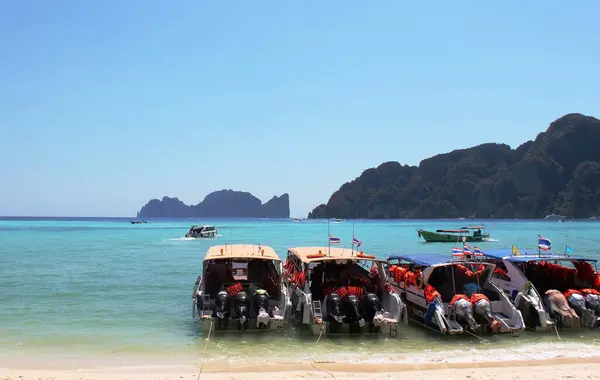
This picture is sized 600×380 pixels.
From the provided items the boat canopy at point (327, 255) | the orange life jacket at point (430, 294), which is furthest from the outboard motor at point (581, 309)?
the boat canopy at point (327, 255)

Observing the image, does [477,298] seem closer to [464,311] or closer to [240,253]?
[464,311]

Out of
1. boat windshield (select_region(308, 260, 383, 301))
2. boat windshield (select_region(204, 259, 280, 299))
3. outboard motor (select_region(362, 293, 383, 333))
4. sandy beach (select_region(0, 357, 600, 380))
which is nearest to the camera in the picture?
sandy beach (select_region(0, 357, 600, 380))

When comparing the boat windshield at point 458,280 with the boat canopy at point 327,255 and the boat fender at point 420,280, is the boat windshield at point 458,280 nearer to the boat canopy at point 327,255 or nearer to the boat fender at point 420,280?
the boat fender at point 420,280

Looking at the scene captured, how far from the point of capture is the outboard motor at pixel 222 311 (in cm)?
1416

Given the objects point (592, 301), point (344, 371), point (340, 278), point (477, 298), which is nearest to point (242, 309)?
point (344, 371)

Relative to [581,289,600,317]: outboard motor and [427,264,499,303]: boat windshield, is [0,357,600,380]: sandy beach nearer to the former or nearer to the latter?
[581,289,600,317]: outboard motor

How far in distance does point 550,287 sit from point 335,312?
8.19 m

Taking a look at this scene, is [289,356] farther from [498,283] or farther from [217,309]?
[498,283]

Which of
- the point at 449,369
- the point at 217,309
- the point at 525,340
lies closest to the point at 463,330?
the point at 525,340

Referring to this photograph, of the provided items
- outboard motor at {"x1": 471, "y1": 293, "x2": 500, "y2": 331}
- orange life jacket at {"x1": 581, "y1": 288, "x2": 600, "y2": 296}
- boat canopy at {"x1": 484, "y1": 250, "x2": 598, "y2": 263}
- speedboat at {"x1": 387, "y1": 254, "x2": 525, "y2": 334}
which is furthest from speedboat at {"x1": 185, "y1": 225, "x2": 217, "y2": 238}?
orange life jacket at {"x1": 581, "y1": 288, "x2": 600, "y2": 296}

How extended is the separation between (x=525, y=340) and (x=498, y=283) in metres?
3.88

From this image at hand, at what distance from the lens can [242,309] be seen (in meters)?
14.1

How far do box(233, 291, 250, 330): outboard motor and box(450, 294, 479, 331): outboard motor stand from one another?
571cm

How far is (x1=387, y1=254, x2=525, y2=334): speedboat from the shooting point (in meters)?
13.9
